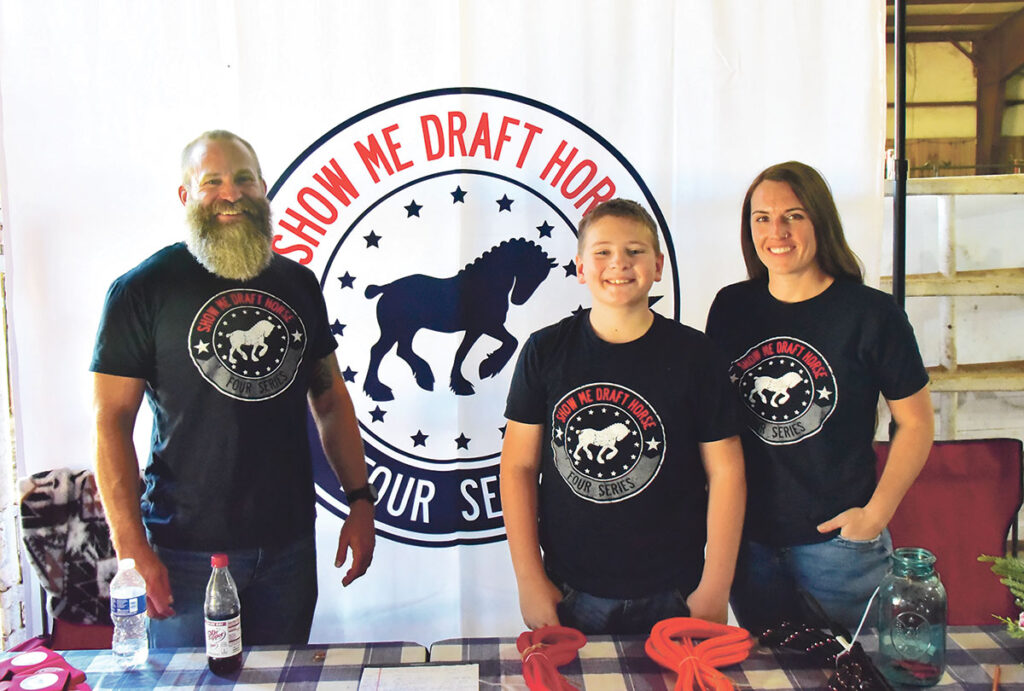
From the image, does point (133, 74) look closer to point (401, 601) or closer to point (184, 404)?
point (184, 404)

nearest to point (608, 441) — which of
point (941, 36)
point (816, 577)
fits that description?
point (816, 577)

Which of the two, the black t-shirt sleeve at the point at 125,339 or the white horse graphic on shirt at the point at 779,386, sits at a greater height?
the black t-shirt sleeve at the point at 125,339

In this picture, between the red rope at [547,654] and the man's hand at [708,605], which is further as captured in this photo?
the man's hand at [708,605]

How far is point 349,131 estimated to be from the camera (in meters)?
2.21

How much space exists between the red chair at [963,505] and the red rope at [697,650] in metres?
1.10

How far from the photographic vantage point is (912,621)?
1.37 m

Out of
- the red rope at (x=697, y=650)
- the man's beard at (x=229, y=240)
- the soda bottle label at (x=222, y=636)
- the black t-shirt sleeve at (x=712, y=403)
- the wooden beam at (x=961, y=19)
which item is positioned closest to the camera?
the red rope at (x=697, y=650)

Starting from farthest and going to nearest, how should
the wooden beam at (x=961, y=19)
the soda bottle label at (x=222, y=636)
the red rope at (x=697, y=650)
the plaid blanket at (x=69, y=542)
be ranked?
the wooden beam at (x=961, y=19) → the plaid blanket at (x=69, y=542) → the soda bottle label at (x=222, y=636) → the red rope at (x=697, y=650)

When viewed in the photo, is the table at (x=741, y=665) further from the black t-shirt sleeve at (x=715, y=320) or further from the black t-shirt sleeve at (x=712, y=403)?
the black t-shirt sleeve at (x=715, y=320)

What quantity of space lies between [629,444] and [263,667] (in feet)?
2.89

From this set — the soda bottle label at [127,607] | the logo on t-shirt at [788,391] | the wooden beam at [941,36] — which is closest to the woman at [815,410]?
the logo on t-shirt at [788,391]

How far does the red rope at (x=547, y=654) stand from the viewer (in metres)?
1.29

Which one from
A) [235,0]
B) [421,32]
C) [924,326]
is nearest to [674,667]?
[421,32]

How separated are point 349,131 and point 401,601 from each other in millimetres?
1419
